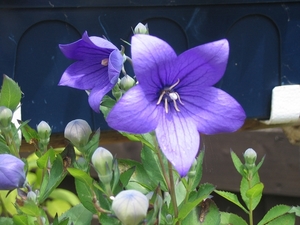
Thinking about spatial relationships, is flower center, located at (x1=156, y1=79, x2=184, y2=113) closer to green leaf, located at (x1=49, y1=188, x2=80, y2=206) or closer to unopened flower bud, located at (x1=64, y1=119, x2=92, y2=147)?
unopened flower bud, located at (x1=64, y1=119, x2=92, y2=147)

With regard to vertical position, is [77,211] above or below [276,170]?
above

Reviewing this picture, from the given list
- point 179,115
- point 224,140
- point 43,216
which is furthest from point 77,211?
point 224,140

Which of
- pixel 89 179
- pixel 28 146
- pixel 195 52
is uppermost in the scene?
pixel 195 52

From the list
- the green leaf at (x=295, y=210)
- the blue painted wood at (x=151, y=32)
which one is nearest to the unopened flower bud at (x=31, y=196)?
the blue painted wood at (x=151, y=32)

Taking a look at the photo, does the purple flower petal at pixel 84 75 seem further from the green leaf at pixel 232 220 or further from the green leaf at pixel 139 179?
the green leaf at pixel 232 220

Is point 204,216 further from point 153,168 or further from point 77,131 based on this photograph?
point 77,131

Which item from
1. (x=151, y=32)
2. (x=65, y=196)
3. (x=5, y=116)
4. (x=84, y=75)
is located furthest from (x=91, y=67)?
(x=65, y=196)

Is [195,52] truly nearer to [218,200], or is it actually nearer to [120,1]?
[120,1]

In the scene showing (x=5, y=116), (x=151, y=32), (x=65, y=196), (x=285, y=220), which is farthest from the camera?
(x=65, y=196)
